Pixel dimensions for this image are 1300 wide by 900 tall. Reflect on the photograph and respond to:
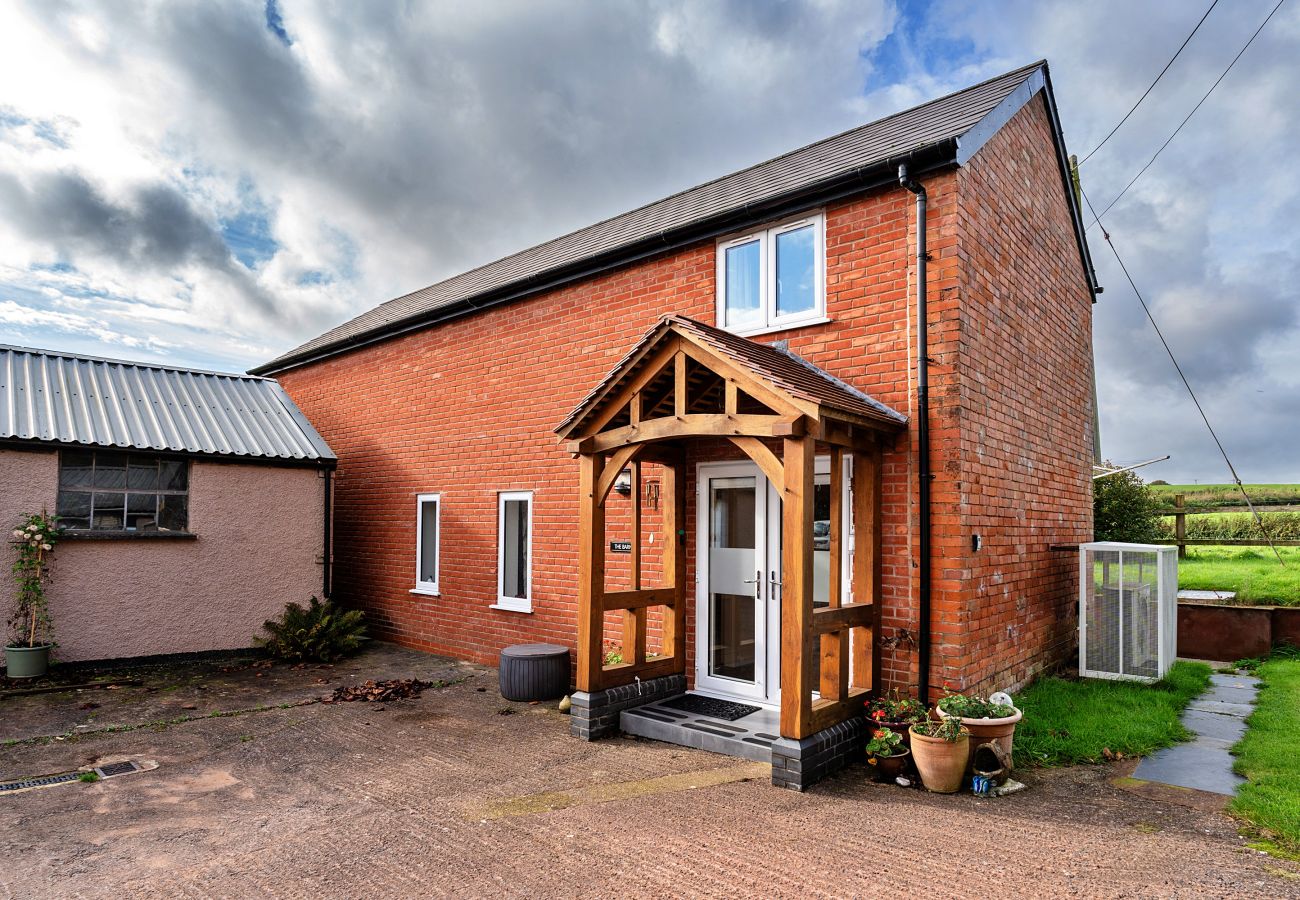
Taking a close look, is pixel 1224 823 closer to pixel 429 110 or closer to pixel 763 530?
pixel 763 530

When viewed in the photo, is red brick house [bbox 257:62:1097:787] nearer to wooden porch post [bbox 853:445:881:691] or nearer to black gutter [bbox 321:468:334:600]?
wooden porch post [bbox 853:445:881:691]

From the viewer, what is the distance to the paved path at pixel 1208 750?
5.51m

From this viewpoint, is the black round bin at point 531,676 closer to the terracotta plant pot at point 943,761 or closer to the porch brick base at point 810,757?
the porch brick base at point 810,757

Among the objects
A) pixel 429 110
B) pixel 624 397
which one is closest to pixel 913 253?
pixel 624 397

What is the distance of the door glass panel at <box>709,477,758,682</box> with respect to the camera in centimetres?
737

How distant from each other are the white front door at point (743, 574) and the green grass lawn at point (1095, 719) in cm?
209

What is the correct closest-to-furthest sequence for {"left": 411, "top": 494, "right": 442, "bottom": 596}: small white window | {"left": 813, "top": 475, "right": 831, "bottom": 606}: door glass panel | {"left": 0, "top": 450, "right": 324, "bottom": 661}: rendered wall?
1. {"left": 813, "top": 475, "right": 831, "bottom": 606}: door glass panel
2. {"left": 0, "top": 450, "right": 324, "bottom": 661}: rendered wall
3. {"left": 411, "top": 494, "right": 442, "bottom": 596}: small white window

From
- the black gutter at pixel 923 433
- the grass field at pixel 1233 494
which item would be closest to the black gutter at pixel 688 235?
the black gutter at pixel 923 433

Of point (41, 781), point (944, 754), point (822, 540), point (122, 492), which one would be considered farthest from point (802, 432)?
point (122, 492)

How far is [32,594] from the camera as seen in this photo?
9.27 meters

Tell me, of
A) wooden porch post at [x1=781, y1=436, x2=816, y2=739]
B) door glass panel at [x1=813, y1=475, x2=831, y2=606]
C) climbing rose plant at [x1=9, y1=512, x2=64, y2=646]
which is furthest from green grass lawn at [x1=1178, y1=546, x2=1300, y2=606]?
climbing rose plant at [x1=9, y1=512, x2=64, y2=646]

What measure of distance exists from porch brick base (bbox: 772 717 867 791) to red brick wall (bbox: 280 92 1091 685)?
841 mm

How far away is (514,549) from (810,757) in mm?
5672

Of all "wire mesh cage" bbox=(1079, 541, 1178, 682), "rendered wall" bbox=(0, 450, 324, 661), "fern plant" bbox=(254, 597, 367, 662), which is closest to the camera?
"wire mesh cage" bbox=(1079, 541, 1178, 682)
